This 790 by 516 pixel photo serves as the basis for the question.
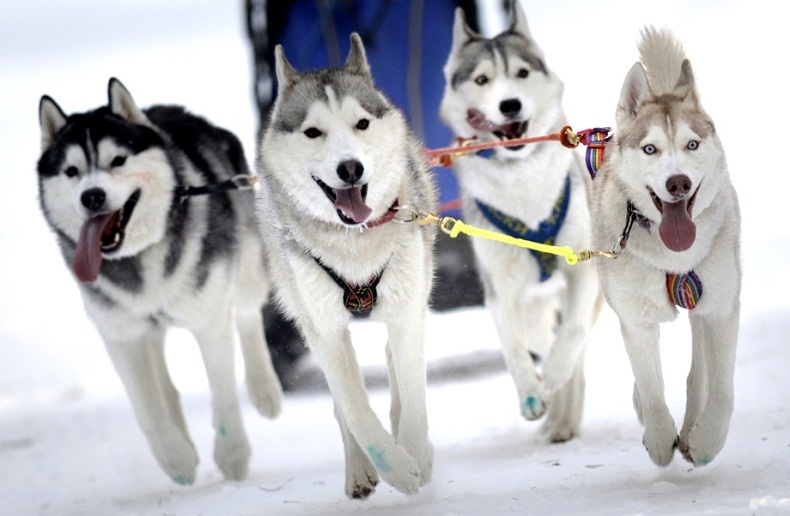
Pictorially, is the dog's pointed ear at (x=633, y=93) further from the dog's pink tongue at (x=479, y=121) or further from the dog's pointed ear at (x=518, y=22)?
the dog's pointed ear at (x=518, y=22)

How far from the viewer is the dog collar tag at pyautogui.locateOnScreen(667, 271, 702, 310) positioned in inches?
108

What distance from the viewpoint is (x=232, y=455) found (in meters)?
3.89

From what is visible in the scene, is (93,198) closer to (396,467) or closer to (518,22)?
(396,467)

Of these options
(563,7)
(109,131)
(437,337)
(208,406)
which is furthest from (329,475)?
(563,7)

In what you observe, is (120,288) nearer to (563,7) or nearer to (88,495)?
(88,495)

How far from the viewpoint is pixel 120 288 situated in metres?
3.71

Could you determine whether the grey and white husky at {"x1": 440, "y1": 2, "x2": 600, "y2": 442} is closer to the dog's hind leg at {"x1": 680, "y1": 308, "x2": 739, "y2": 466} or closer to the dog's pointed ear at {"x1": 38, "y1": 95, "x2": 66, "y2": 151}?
the dog's hind leg at {"x1": 680, "y1": 308, "x2": 739, "y2": 466}

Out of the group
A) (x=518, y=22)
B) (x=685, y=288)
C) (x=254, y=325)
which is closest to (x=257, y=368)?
(x=254, y=325)

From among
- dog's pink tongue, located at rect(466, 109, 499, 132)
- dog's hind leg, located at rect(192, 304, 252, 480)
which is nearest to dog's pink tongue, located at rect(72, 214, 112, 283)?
dog's hind leg, located at rect(192, 304, 252, 480)

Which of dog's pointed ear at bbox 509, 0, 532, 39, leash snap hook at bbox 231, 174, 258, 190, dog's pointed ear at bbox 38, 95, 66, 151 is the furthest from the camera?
dog's pointed ear at bbox 509, 0, 532, 39

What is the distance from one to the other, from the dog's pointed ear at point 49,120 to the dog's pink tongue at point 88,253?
409mm

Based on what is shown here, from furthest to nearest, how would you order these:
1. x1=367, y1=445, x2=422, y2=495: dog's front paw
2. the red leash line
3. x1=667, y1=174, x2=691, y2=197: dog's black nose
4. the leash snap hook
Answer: the leash snap hook < the red leash line < x1=367, y1=445, x2=422, y2=495: dog's front paw < x1=667, y1=174, x2=691, y2=197: dog's black nose

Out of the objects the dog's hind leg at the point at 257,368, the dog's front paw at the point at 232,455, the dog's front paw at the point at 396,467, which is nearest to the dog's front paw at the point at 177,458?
the dog's front paw at the point at 232,455

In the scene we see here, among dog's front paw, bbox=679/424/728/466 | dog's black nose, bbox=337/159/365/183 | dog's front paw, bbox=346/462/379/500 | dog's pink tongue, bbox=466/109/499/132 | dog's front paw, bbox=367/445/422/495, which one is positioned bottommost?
dog's front paw, bbox=346/462/379/500
